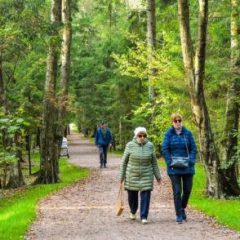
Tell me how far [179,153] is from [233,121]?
4.83m

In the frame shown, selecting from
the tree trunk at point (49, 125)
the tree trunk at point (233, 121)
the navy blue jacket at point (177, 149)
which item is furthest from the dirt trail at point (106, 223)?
the tree trunk at point (49, 125)

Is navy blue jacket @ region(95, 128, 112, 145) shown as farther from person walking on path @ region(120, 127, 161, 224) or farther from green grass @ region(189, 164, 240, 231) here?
person walking on path @ region(120, 127, 161, 224)

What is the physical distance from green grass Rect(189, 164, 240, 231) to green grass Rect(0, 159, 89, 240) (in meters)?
3.61

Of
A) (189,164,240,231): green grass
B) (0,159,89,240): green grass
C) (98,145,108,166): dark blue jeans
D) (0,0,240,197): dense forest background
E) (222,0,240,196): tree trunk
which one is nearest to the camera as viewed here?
(0,159,89,240): green grass

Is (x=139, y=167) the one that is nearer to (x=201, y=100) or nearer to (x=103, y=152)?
(x=201, y=100)

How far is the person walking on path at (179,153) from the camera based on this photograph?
10.6 meters

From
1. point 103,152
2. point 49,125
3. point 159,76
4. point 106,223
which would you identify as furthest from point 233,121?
point 103,152

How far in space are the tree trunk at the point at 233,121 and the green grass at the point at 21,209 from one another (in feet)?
16.2

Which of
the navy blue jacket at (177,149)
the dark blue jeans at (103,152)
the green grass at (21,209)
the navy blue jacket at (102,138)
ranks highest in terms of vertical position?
the navy blue jacket at (177,149)

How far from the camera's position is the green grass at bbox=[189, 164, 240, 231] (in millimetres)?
10619

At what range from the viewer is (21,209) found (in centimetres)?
1294

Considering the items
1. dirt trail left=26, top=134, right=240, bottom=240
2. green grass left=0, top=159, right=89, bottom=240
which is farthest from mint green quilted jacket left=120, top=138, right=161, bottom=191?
green grass left=0, top=159, right=89, bottom=240

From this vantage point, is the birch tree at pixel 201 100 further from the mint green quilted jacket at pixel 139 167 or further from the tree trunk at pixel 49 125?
the tree trunk at pixel 49 125

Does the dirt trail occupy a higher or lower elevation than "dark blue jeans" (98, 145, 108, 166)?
lower
